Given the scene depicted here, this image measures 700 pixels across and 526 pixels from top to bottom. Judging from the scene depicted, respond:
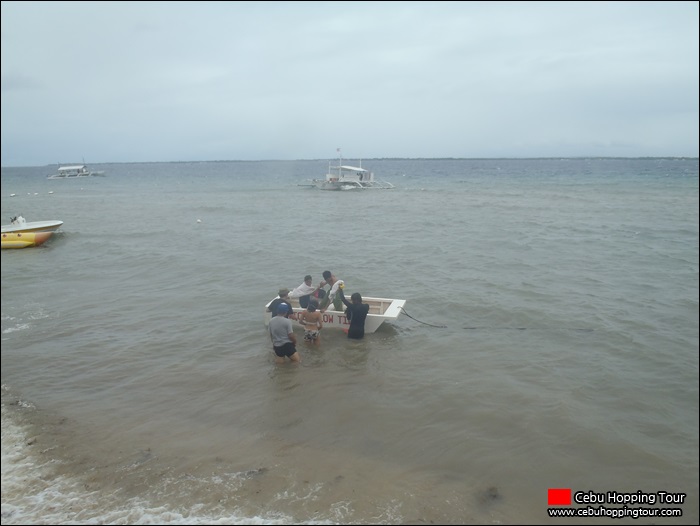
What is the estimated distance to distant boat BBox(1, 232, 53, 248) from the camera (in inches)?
800

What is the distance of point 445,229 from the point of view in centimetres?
3034

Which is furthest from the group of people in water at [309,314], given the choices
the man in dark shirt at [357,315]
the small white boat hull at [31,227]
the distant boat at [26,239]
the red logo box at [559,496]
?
the distant boat at [26,239]

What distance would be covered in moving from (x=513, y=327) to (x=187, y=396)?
28.5 feet

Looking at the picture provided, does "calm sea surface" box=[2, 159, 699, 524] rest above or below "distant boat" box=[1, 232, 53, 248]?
below

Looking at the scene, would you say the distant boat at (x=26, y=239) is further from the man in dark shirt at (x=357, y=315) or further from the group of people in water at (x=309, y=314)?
the man in dark shirt at (x=357, y=315)

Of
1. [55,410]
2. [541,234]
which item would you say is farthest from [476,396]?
[541,234]

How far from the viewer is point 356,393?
31.1 ft

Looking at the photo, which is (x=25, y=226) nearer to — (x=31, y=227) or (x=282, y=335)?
(x=31, y=227)

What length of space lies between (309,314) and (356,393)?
10.2 ft

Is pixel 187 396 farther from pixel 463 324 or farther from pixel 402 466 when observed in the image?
pixel 463 324

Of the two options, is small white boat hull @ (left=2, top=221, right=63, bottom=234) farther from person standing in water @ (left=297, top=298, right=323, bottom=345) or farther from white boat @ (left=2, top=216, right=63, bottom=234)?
person standing in water @ (left=297, top=298, right=323, bottom=345)

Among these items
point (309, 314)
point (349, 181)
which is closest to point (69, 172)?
point (349, 181)

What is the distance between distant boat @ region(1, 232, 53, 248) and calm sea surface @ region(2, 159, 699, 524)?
3.73 ft

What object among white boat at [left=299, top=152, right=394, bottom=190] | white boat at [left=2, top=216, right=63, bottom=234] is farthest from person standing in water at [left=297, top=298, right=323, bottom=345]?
white boat at [left=299, top=152, right=394, bottom=190]
